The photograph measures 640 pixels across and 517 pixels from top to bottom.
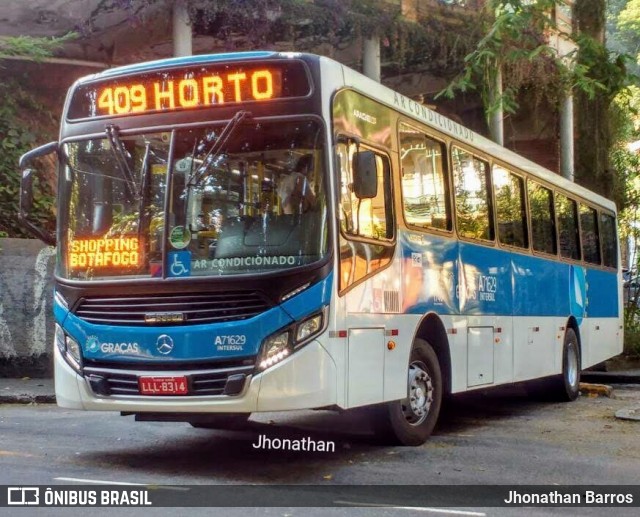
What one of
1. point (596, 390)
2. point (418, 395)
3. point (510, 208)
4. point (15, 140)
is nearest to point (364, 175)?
point (418, 395)

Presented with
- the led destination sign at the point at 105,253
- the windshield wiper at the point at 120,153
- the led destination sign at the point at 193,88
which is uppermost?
the led destination sign at the point at 193,88

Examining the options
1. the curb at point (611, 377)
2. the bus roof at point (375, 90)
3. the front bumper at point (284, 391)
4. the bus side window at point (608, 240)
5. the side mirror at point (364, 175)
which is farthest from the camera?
the curb at point (611, 377)

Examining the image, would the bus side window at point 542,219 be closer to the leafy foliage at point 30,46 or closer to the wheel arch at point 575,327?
the wheel arch at point 575,327

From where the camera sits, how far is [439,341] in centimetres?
962

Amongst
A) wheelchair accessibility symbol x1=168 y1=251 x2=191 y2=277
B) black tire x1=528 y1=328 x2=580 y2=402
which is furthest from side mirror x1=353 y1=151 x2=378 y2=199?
black tire x1=528 y1=328 x2=580 y2=402

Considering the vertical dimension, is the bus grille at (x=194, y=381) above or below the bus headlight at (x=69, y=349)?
below

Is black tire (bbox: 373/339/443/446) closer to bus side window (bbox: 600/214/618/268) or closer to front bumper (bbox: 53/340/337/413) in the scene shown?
front bumper (bbox: 53/340/337/413)

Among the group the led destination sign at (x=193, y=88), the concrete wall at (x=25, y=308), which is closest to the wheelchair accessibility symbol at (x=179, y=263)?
the led destination sign at (x=193, y=88)

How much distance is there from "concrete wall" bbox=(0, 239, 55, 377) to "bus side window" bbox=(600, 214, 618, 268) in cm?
921

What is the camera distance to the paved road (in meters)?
7.45

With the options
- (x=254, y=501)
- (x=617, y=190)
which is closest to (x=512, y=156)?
(x=254, y=501)

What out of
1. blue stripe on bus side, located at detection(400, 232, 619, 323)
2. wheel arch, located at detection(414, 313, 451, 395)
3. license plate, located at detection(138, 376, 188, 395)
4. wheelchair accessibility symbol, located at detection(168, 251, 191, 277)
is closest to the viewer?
license plate, located at detection(138, 376, 188, 395)

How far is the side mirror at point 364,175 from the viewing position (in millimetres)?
7641

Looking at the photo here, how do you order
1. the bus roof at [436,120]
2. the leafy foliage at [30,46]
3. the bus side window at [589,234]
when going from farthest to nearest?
the leafy foliage at [30,46] < the bus side window at [589,234] < the bus roof at [436,120]
